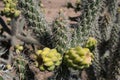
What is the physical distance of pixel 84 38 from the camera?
301 centimetres

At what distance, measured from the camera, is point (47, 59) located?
2.47m

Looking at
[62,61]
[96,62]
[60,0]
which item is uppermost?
[62,61]

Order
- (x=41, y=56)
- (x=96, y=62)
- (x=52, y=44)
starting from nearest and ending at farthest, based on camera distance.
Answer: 1. (x=41, y=56)
2. (x=52, y=44)
3. (x=96, y=62)

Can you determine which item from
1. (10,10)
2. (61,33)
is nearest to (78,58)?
(61,33)

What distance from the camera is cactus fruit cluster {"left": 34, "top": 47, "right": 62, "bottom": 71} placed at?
2.49m

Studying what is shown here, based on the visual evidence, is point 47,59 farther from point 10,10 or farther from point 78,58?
point 10,10

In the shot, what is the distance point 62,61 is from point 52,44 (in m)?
0.29

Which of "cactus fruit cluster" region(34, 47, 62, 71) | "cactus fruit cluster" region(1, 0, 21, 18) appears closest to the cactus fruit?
"cactus fruit cluster" region(34, 47, 62, 71)

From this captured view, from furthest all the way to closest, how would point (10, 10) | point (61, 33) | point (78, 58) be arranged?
point (10, 10), point (61, 33), point (78, 58)

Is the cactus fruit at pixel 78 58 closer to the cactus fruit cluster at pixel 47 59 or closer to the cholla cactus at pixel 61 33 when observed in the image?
the cactus fruit cluster at pixel 47 59

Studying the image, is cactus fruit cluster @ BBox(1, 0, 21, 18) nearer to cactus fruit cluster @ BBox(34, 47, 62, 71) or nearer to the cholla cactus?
the cholla cactus

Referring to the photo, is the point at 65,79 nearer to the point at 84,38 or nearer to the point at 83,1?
the point at 84,38

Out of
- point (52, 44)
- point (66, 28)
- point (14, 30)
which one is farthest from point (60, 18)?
point (14, 30)

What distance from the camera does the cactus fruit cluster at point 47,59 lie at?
249 centimetres
